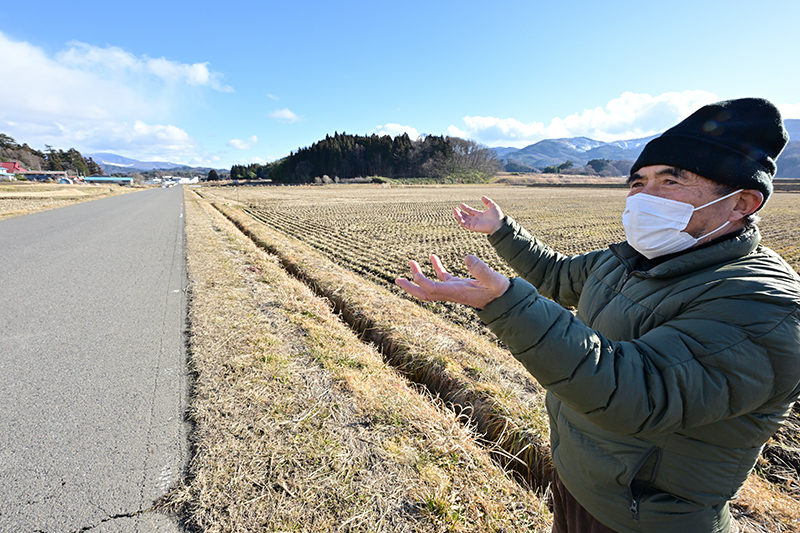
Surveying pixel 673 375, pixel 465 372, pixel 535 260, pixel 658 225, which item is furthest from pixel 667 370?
pixel 465 372

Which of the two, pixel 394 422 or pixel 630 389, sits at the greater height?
pixel 630 389

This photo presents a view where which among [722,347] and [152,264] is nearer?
[722,347]

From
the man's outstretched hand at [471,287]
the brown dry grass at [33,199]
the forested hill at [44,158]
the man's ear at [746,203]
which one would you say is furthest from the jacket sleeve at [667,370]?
the forested hill at [44,158]

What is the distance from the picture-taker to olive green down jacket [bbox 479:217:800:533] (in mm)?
952

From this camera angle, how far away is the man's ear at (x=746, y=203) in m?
1.21

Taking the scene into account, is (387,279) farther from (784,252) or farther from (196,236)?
(784,252)

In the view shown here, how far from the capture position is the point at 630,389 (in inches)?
37.6

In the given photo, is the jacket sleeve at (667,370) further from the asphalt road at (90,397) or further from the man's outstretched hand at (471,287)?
the asphalt road at (90,397)

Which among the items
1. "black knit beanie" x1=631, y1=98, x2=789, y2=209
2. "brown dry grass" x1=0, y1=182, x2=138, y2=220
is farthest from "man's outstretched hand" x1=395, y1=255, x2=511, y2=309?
"brown dry grass" x1=0, y1=182, x2=138, y2=220

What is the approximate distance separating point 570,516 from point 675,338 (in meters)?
1.00

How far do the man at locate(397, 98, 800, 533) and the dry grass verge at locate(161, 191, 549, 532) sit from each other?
752 mm

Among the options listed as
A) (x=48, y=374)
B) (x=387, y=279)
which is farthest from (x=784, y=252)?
(x=48, y=374)

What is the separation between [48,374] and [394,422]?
3063 mm

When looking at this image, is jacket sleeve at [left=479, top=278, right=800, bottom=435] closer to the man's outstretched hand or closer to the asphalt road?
the man's outstretched hand
